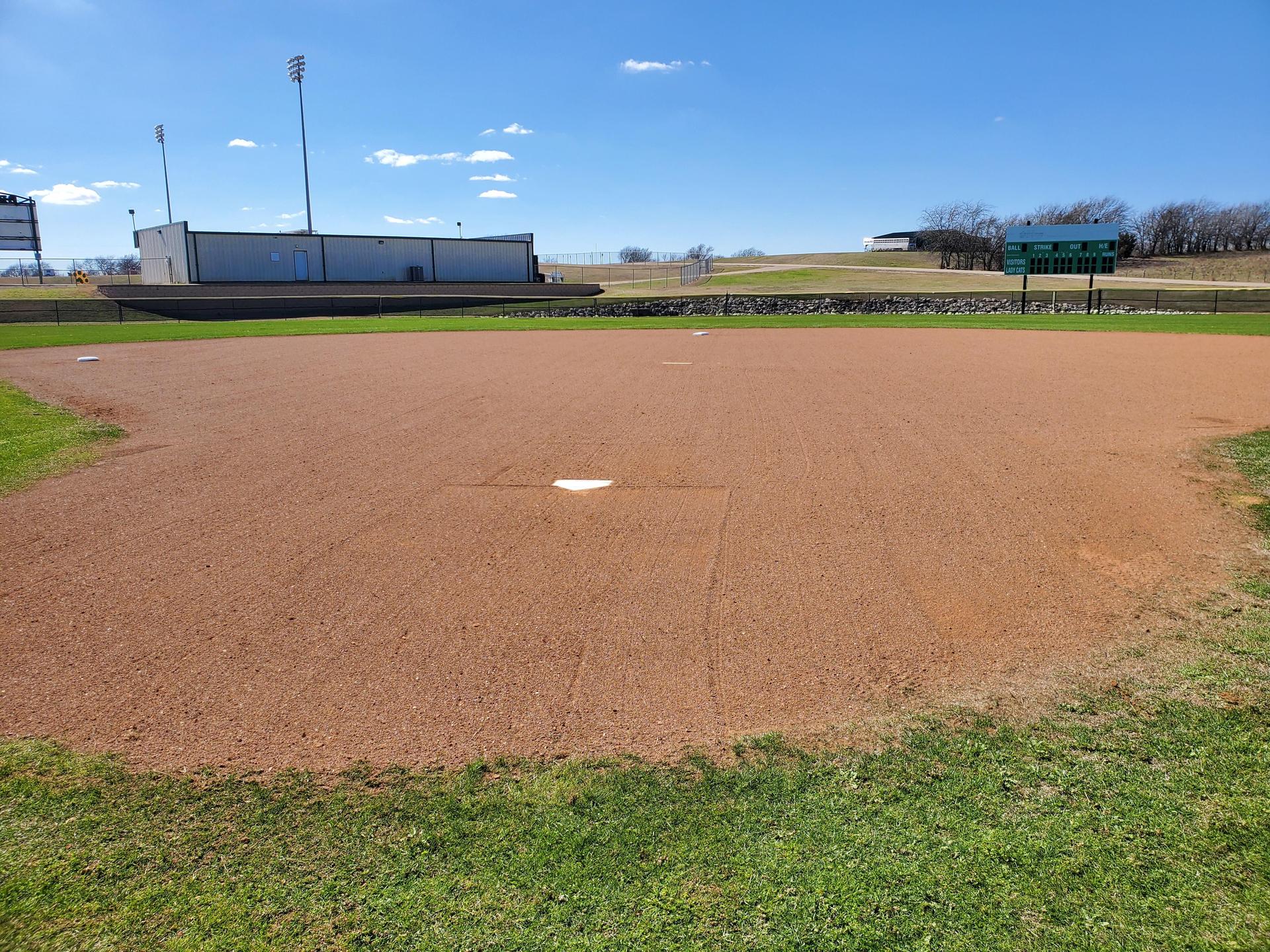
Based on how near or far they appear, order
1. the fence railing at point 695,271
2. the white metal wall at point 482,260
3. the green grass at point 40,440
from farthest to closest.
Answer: the fence railing at point 695,271 → the white metal wall at point 482,260 → the green grass at point 40,440

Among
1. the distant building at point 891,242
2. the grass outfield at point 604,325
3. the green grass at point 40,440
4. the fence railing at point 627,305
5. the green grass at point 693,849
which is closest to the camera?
the green grass at point 693,849

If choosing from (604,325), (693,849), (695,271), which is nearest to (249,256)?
(604,325)

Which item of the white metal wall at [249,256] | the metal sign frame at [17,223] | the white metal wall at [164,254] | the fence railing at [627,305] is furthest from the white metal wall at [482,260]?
the metal sign frame at [17,223]

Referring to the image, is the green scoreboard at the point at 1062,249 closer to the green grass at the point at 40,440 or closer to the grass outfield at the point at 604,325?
the grass outfield at the point at 604,325

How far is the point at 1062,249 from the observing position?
3778 centimetres

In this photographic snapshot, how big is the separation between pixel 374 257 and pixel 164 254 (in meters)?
13.9

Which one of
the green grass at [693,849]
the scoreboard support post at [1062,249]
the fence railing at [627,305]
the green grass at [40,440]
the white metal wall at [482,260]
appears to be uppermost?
the white metal wall at [482,260]

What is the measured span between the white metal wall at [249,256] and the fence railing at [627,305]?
9.17 m

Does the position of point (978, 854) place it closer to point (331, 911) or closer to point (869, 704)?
point (869, 704)

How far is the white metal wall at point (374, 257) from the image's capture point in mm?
58344

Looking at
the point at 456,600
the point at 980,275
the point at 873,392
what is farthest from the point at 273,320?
the point at 980,275

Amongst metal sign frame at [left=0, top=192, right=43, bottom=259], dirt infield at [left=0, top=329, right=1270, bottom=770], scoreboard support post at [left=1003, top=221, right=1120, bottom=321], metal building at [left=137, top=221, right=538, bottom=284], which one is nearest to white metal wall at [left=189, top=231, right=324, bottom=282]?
metal building at [left=137, top=221, right=538, bottom=284]

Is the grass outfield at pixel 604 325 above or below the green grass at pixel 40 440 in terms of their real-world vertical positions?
above

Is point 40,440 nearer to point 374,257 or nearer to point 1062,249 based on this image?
point 1062,249
